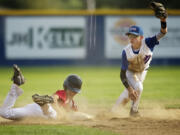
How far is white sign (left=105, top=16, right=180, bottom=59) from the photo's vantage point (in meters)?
21.8

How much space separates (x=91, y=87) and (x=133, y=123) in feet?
23.9

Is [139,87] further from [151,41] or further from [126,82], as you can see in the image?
[151,41]

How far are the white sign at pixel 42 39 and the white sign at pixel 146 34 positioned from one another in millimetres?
1197

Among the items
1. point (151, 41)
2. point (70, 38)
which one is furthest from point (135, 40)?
point (70, 38)

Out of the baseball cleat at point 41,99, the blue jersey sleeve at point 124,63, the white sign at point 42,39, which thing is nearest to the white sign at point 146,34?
the white sign at point 42,39

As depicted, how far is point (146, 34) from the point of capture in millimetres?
22188

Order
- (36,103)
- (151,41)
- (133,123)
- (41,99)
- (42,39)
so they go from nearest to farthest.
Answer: (41,99)
(36,103)
(133,123)
(151,41)
(42,39)

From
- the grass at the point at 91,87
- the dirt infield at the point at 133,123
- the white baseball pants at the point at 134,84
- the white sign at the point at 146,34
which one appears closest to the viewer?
the dirt infield at the point at 133,123

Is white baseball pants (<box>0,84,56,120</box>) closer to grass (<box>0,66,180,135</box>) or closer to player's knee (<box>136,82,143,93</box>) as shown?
grass (<box>0,66,180,135</box>)

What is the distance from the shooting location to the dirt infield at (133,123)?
771cm

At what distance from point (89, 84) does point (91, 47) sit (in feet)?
17.2

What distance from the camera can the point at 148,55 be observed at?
9289mm

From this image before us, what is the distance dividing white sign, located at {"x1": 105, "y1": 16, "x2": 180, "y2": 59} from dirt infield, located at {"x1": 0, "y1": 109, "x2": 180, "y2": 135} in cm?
1220

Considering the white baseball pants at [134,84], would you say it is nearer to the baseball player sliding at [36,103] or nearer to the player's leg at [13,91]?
the baseball player sliding at [36,103]
